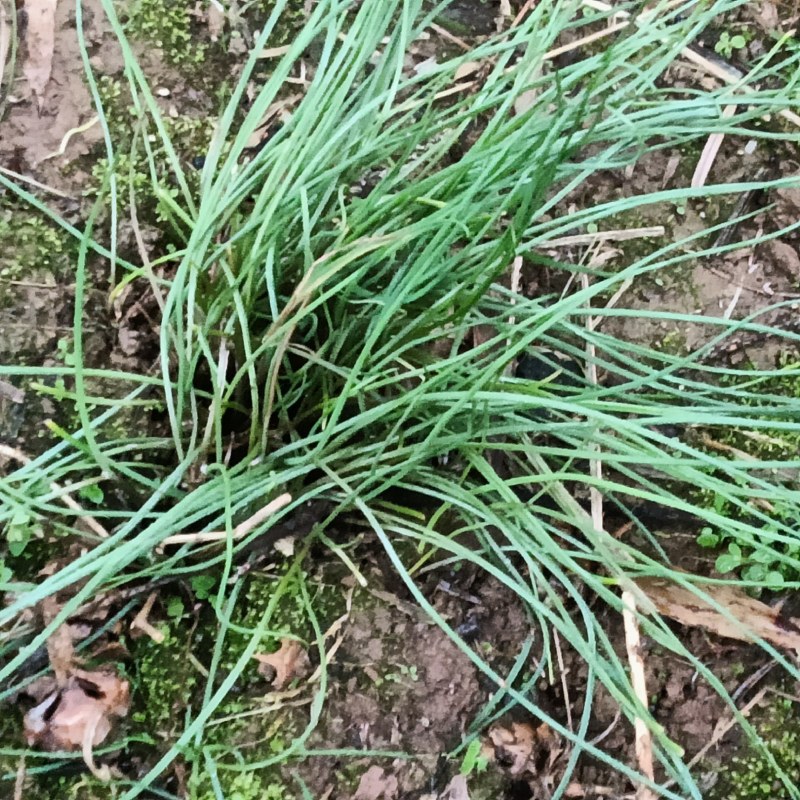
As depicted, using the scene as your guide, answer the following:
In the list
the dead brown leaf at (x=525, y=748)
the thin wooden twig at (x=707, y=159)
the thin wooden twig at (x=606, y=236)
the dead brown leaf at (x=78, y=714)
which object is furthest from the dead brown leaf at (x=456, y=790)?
the thin wooden twig at (x=707, y=159)

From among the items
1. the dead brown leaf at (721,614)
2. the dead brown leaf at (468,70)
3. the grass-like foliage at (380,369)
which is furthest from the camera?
the dead brown leaf at (468,70)

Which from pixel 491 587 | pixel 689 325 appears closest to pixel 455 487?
pixel 491 587

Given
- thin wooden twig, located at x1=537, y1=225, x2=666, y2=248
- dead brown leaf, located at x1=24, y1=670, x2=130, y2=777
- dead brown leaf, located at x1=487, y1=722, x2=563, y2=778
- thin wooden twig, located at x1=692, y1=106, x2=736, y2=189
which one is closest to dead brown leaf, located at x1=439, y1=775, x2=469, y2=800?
dead brown leaf, located at x1=487, y1=722, x2=563, y2=778

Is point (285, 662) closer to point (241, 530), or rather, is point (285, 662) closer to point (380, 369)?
point (241, 530)

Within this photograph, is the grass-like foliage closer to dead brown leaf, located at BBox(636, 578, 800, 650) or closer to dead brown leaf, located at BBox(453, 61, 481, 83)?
dead brown leaf, located at BBox(636, 578, 800, 650)

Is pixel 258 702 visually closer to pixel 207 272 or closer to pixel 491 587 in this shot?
pixel 491 587

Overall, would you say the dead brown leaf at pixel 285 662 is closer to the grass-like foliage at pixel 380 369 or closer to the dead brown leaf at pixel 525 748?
the grass-like foliage at pixel 380 369

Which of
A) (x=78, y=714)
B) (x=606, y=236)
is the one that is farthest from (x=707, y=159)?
(x=78, y=714)

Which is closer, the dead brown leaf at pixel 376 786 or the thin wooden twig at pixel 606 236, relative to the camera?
the dead brown leaf at pixel 376 786
